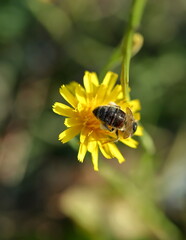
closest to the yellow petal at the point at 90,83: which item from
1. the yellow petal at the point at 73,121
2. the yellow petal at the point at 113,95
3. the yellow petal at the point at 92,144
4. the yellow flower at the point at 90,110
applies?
the yellow flower at the point at 90,110

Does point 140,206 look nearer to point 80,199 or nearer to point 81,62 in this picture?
point 80,199

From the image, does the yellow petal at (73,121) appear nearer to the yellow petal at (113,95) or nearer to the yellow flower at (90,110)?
the yellow flower at (90,110)

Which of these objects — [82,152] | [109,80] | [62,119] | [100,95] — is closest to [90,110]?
[100,95]

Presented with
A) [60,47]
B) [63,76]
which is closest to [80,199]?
[63,76]

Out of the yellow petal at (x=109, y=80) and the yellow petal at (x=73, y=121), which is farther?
the yellow petal at (x=109, y=80)

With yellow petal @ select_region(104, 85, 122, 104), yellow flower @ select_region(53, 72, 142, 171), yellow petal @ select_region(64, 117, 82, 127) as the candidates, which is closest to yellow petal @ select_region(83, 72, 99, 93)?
yellow flower @ select_region(53, 72, 142, 171)

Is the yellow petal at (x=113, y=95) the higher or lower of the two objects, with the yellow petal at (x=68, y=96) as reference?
higher

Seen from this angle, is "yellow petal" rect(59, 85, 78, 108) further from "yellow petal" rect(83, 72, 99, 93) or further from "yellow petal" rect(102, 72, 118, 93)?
"yellow petal" rect(102, 72, 118, 93)

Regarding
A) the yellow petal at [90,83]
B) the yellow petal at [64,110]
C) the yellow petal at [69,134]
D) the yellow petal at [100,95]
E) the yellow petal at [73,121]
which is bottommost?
the yellow petal at [69,134]
